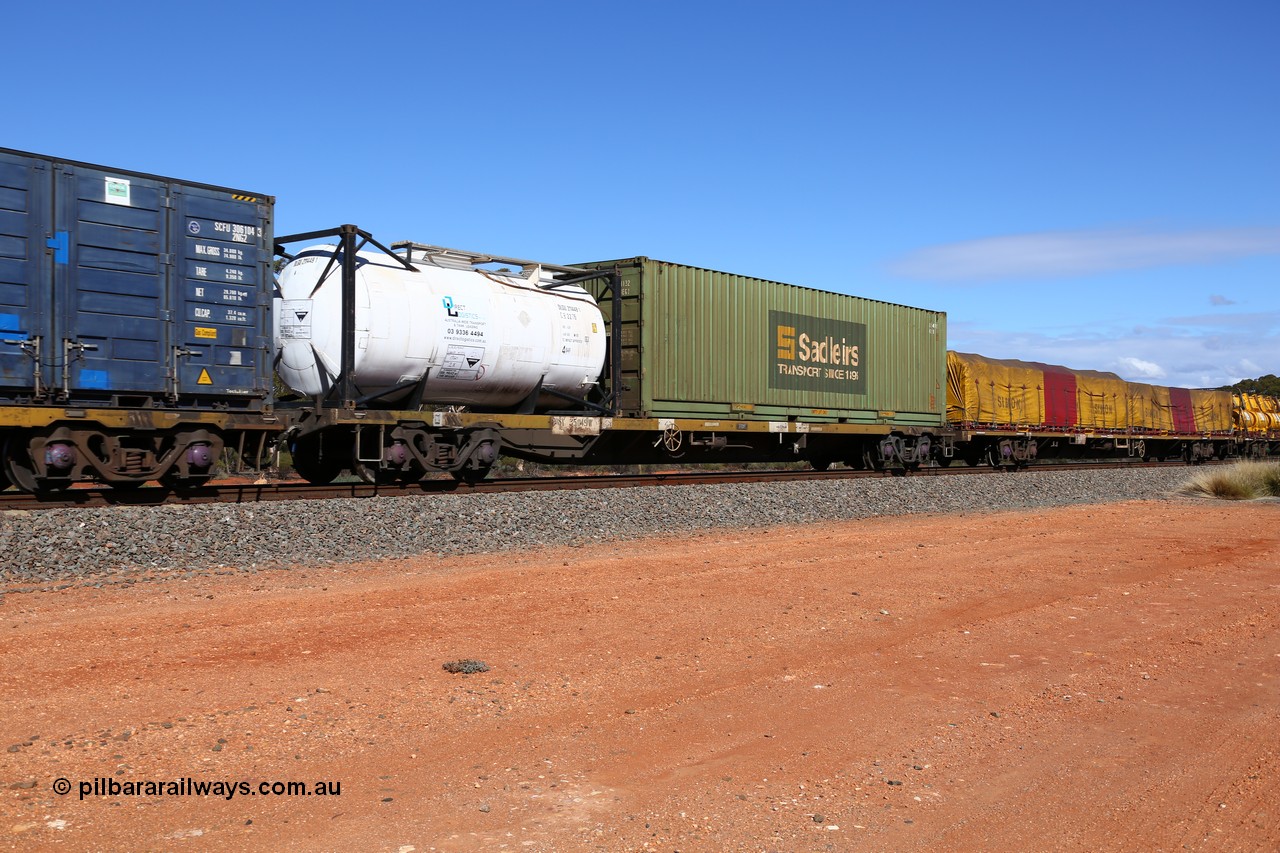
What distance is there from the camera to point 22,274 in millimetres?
11086

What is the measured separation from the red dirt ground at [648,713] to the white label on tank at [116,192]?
203 inches

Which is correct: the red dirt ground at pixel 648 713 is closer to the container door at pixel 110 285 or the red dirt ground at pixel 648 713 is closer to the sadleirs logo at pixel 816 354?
the container door at pixel 110 285

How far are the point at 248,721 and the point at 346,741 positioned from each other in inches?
22.2

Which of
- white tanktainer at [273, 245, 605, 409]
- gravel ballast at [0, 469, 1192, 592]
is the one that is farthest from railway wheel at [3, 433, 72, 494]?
white tanktainer at [273, 245, 605, 409]

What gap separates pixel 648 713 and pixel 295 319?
33.2ft

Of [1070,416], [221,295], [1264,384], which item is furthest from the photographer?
[1264,384]

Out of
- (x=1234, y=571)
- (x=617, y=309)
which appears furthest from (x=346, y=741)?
(x=617, y=309)

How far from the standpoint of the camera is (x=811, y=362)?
21.2 m

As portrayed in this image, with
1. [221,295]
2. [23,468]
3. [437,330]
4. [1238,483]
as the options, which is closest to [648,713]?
[23,468]

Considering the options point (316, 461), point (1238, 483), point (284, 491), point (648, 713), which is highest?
point (316, 461)

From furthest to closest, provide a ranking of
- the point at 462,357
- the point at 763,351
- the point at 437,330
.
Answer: the point at 763,351, the point at 462,357, the point at 437,330

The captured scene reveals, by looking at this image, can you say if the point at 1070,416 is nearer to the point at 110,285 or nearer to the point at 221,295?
the point at 221,295

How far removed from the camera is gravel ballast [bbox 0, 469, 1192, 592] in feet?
Result: 31.5

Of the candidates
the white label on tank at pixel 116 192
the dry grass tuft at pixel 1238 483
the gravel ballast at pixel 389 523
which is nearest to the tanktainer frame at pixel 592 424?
the gravel ballast at pixel 389 523
